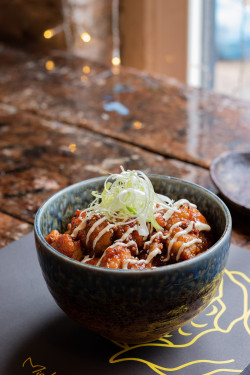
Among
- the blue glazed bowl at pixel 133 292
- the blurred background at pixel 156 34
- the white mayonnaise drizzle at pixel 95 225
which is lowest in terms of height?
the blurred background at pixel 156 34

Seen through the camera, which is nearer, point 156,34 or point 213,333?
point 213,333

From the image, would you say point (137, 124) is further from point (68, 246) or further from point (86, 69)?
point (68, 246)

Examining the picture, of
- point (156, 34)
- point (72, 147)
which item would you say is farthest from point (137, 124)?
point (156, 34)

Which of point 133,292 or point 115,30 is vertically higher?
point 133,292

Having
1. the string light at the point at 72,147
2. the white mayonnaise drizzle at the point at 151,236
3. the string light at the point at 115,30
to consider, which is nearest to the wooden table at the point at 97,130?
the string light at the point at 72,147

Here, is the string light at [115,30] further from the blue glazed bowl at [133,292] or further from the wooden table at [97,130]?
the blue glazed bowl at [133,292]

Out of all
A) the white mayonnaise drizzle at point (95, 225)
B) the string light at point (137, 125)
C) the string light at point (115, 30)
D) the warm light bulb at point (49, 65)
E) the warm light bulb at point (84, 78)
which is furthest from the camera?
the string light at point (115, 30)

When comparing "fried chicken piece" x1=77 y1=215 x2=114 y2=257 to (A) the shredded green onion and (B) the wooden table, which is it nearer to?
(A) the shredded green onion
